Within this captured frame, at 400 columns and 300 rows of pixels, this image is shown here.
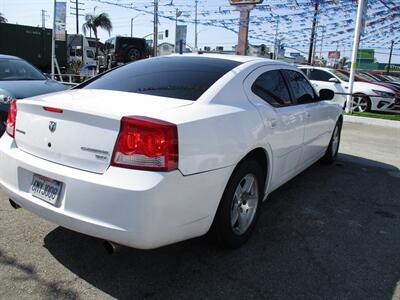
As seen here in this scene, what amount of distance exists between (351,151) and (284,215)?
3.91 metres

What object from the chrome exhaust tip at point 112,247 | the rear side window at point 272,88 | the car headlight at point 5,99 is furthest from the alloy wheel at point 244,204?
the car headlight at point 5,99

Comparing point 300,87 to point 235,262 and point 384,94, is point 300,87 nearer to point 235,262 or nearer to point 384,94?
point 235,262

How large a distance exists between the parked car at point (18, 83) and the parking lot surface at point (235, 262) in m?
2.15

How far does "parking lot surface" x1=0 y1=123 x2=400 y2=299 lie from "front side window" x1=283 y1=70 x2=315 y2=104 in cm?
120

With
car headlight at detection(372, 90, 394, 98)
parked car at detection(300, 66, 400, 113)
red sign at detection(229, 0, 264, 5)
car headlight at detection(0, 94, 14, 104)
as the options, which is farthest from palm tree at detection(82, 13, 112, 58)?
car headlight at detection(0, 94, 14, 104)

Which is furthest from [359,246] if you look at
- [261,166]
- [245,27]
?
[245,27]

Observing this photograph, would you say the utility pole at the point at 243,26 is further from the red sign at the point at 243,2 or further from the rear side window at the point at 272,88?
the rear side window at the point at 272,88

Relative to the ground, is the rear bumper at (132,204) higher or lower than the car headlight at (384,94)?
lower

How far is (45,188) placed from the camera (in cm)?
262

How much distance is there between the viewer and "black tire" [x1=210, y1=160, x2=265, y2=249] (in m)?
2.89

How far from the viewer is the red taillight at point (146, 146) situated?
2.36 metres

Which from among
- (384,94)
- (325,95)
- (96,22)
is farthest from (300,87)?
(96,22)

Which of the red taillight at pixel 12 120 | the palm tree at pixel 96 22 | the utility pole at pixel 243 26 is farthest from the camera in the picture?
the palm tree at pixel 96 22

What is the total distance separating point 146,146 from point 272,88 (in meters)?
1.85
